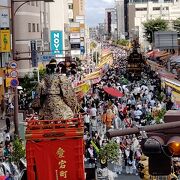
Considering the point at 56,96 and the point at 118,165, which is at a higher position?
the point at 56,96

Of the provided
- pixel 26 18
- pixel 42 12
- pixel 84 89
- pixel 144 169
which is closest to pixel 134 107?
pixel 84 89

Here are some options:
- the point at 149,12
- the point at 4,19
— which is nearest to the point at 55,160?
the point at 4,19

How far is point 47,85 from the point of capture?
31.1 ft

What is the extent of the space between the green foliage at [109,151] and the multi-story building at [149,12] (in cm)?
8665

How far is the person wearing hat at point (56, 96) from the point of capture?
9414 millimetres

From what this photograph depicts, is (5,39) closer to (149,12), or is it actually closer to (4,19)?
(4,19)

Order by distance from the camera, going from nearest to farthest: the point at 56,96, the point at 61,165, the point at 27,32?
1. the point at 61,165
2. the point at 56,96
3. the point at 27,32

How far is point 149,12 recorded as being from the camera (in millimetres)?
133625

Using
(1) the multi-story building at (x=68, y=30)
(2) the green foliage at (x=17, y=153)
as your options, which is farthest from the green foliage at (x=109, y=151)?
(1) the multi-story building at (x=68, y=30)

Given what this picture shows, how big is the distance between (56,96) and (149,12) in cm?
12633

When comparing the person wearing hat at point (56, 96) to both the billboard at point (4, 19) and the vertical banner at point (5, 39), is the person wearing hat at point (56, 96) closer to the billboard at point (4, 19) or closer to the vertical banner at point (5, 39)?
the billboard at point (4, 19)

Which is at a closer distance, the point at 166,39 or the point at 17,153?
the point at 17,153

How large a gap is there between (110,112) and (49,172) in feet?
49.7

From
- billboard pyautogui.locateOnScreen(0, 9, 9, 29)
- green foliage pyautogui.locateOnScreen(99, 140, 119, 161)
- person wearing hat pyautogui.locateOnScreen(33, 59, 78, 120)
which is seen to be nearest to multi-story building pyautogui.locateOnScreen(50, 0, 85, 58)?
billboard pyautogui.locateOnScreen(0, 9, 9, 29)
